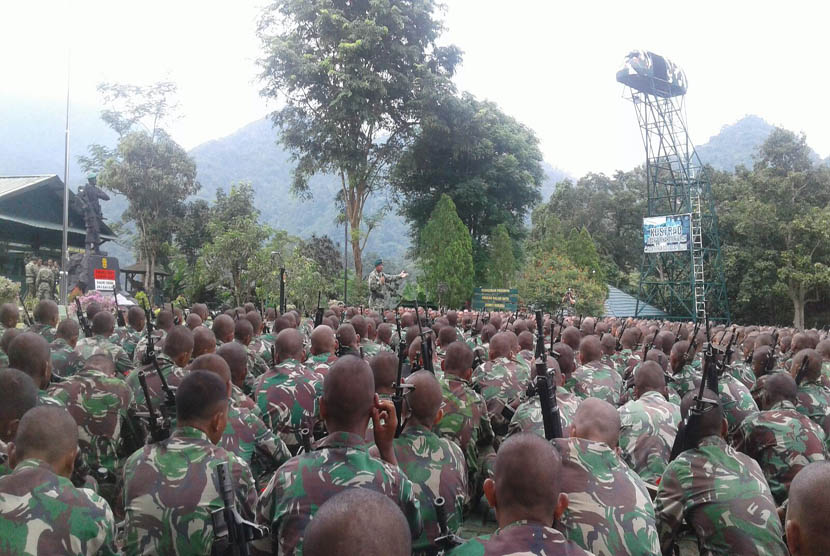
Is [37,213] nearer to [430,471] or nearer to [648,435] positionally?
[430,471]

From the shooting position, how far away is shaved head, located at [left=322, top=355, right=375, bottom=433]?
2896 mm

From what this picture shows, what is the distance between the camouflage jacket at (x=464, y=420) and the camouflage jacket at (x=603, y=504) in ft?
5.74

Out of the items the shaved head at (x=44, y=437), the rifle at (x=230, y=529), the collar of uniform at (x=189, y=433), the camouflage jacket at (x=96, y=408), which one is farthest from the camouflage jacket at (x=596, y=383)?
the rifle at (x=230, y=529)

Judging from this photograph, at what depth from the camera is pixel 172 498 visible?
295 cm

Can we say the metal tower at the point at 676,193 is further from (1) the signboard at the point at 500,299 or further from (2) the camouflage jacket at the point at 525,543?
(2) the camouflage jacket at the point at 525,543

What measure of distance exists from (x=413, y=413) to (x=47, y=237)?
26744 millimetres

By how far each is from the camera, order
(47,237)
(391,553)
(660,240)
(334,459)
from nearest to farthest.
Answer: (391,553), (334,459), (47,237), (660,240)

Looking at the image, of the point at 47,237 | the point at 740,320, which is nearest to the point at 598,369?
the point at 47,237

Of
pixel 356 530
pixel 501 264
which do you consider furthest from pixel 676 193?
pixel 356 530

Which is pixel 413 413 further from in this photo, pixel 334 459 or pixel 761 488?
pixel 761 488

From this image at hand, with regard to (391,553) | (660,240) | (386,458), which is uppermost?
(660,240)

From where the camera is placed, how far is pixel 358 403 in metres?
2.91

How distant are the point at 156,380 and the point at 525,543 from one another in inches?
150

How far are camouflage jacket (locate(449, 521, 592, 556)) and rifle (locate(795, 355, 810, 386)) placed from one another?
4.81 meters
